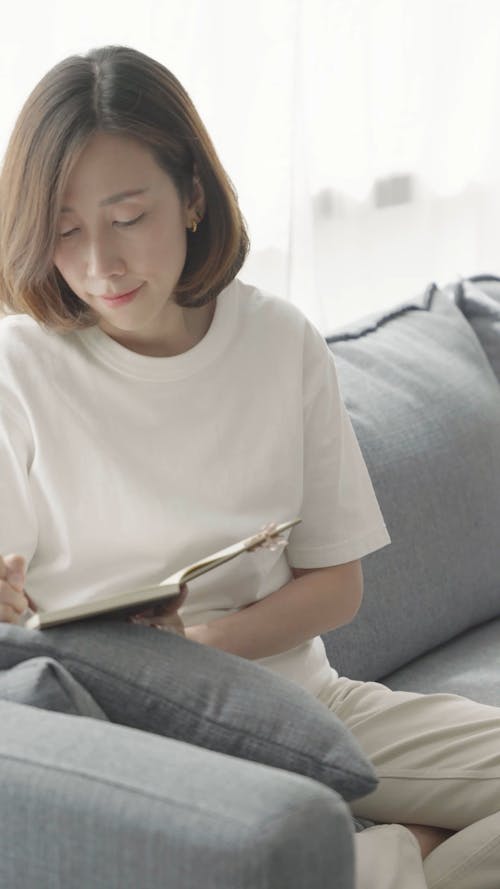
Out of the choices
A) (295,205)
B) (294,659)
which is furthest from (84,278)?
(295,205)

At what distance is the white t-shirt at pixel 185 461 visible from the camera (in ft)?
4.94

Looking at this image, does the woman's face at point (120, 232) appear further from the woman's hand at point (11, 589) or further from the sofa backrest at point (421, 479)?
the sofa backrest at point (421, 479)

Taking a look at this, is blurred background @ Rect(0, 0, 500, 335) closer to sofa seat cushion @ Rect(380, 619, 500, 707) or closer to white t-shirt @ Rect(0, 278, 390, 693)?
white t-shirt @ Rect(0, 278, 390, 693)

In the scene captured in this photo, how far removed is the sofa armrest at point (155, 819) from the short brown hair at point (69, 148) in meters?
0.58

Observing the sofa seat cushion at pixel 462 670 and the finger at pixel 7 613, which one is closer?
the finger at pixel 7 613

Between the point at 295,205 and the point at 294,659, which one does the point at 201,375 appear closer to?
the point at 294,659

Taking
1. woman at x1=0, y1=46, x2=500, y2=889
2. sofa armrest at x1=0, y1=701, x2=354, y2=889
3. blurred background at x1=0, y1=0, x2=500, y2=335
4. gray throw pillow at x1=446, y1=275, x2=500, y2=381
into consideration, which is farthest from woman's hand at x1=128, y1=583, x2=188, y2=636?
gray throw pillow at x1=446, y1=275, x2=500, y2=381

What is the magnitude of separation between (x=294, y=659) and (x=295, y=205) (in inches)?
49.7

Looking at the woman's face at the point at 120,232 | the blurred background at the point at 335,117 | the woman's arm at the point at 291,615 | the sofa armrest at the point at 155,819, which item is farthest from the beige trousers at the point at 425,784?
the blurred background at the point at 335,117

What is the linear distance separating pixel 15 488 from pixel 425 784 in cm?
57

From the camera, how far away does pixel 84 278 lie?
4.75 ft

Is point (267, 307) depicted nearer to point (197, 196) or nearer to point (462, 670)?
point (197, 196)

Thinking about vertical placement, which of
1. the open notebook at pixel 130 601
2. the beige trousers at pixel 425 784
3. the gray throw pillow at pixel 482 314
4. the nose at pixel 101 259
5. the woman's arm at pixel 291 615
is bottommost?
the beige trousers at pixel 425 784

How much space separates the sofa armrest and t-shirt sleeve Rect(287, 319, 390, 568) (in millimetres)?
630
